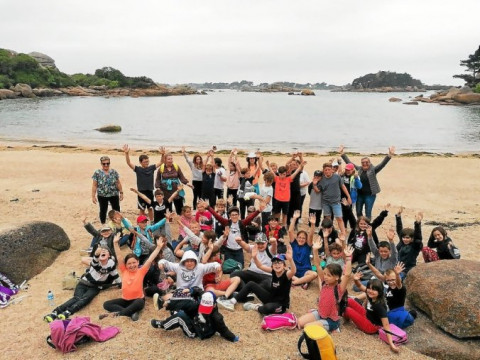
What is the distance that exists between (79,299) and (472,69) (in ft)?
317

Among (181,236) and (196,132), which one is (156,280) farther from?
(196,132)

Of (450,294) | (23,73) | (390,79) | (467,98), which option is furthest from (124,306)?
(390,79)

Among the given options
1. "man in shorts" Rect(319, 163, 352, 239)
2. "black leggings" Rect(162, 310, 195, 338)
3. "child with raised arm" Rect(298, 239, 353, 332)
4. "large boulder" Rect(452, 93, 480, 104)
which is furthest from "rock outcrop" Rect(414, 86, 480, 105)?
"black leggings" Rect(162, 310, 195, 338)

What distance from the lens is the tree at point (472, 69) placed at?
80.2m

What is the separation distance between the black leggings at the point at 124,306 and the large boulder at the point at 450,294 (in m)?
4.72

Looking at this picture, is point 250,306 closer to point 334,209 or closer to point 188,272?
point 188,272

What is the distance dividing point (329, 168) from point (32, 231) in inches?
276

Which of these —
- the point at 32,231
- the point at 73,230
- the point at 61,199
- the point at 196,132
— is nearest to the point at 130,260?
the point at 32,231

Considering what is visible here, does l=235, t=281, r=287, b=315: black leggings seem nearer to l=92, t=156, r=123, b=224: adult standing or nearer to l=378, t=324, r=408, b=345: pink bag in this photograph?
l=378, t=324, r=408, b=345: pink bag

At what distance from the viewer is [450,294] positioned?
5.94 meters

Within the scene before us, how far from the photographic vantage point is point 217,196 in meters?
11.4

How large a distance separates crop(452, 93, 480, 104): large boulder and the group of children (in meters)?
85.8

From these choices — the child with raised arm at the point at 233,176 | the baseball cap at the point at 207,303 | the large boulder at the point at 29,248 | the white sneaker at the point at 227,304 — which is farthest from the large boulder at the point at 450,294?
the large boulder at the point at 29,248

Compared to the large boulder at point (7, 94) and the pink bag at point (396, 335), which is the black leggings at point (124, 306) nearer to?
the pink bag at point (396, 335)
